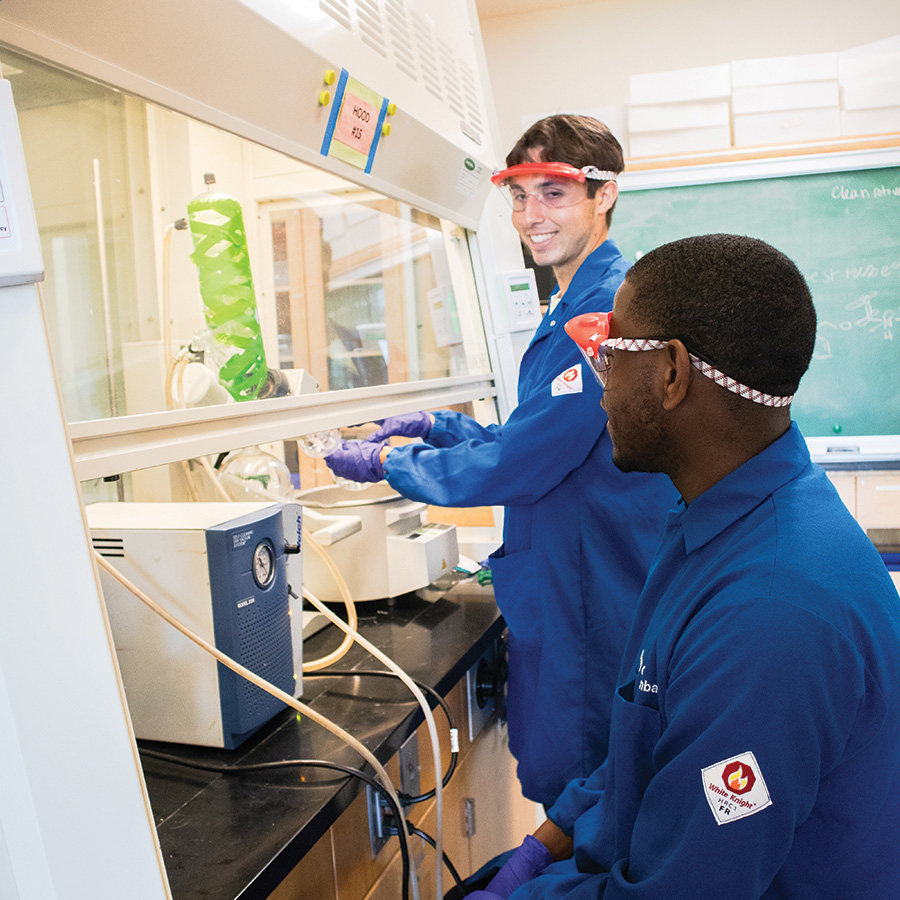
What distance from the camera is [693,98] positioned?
3.30 metres

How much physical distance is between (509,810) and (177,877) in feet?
4.40

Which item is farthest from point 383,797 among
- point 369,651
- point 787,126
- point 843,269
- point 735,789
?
point 787,126

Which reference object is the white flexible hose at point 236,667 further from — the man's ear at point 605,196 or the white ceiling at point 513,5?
the white ceiling at point 513,5

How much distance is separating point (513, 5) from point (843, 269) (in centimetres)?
199

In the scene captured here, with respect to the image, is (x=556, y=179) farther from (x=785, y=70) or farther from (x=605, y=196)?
(x=785, y=70)

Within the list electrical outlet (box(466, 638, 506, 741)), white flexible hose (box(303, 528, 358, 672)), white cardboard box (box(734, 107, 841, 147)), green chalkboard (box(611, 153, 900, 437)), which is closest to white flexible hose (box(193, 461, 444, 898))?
white flexible hose (box(303, 528, 358, 672))

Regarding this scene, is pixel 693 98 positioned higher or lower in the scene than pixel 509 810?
higher

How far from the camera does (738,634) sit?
718 millimetres

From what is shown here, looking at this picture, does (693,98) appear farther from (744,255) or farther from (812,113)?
(744,255)

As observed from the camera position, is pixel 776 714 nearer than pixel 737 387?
Yes

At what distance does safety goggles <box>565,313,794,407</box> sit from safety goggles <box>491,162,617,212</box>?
2.56ft

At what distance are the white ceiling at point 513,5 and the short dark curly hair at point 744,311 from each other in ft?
11.2

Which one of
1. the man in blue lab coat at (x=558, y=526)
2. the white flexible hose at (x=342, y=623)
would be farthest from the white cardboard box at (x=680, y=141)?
the white flexible hose at (x=342, y=623)

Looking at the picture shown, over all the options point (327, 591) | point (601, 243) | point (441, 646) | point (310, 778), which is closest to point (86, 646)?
point (310, 778)
